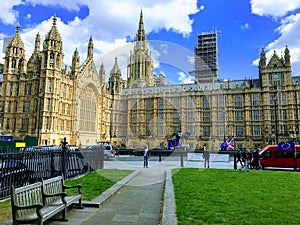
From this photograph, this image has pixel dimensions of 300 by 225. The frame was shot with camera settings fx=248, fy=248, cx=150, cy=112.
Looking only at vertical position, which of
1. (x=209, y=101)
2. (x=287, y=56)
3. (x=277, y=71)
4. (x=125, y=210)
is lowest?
(x=125, y=210)

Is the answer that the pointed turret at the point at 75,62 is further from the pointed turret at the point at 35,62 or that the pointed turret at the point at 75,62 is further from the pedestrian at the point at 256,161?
the pedestrian at the point at 256,161

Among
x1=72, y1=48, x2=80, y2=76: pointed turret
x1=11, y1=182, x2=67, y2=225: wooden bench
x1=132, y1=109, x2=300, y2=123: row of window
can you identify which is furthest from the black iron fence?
x1=132, y1=109, x2=300, y2=123: row of window

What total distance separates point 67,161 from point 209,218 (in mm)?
8863

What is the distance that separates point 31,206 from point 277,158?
21.9m

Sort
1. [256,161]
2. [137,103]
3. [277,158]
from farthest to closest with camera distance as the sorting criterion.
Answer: [137,103], [277,158], [256,161]

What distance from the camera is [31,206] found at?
4.57 meters

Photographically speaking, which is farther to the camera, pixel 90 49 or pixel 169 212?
pixel 90 49

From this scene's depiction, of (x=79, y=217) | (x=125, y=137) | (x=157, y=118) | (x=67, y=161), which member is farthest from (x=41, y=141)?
(x=79, y=217)

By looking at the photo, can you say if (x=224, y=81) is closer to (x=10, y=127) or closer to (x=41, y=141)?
(x=41, y=141)

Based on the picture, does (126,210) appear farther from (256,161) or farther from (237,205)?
(256,161)

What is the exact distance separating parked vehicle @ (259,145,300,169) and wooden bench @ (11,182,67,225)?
20572 millimetres

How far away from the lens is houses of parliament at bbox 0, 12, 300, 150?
1881 inches

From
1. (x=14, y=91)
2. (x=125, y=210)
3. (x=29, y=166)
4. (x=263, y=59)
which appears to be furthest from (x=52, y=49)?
(x=125, y=210)

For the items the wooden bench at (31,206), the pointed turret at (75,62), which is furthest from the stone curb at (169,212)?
the pointed turret at (75,62)
